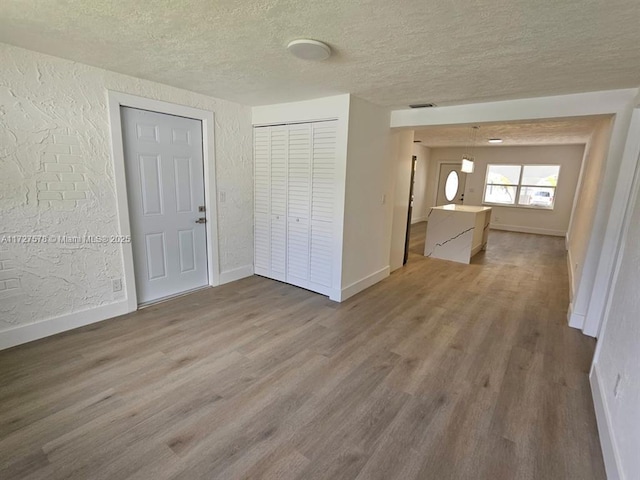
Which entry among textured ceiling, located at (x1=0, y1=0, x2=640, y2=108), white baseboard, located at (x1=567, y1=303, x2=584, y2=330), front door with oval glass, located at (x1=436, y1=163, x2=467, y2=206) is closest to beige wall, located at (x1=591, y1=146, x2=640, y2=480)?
white baseboard, located at (x1=567, y1=303, x2=584, y2=330)

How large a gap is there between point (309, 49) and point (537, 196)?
884 centimetres

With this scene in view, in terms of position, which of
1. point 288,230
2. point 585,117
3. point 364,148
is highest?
point 585,117

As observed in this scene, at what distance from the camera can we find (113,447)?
1.65 metres

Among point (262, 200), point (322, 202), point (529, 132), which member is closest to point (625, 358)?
point (322, 202)

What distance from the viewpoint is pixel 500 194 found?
8945 millimetres

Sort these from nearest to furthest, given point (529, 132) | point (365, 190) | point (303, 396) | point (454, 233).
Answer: point (303, 396), point (365, 190), point (454, 233), point (529, 132)

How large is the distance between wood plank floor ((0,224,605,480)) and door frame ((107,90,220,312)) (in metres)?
0.49

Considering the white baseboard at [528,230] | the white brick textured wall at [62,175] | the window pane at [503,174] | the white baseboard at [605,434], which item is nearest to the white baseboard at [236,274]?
the white brick textured wall at [62,175]

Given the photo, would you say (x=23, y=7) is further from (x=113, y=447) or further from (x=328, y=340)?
(x=328, y=340)

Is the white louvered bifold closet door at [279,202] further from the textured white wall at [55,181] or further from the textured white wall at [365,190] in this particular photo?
the textured white wall at [55,181]

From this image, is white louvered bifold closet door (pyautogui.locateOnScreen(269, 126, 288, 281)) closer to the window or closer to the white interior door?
the white interior door

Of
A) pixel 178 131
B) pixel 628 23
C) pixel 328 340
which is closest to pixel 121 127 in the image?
pixel 178 131

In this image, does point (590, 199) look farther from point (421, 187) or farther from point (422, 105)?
point (421, 187)

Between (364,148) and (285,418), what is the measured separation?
2.84 meters
